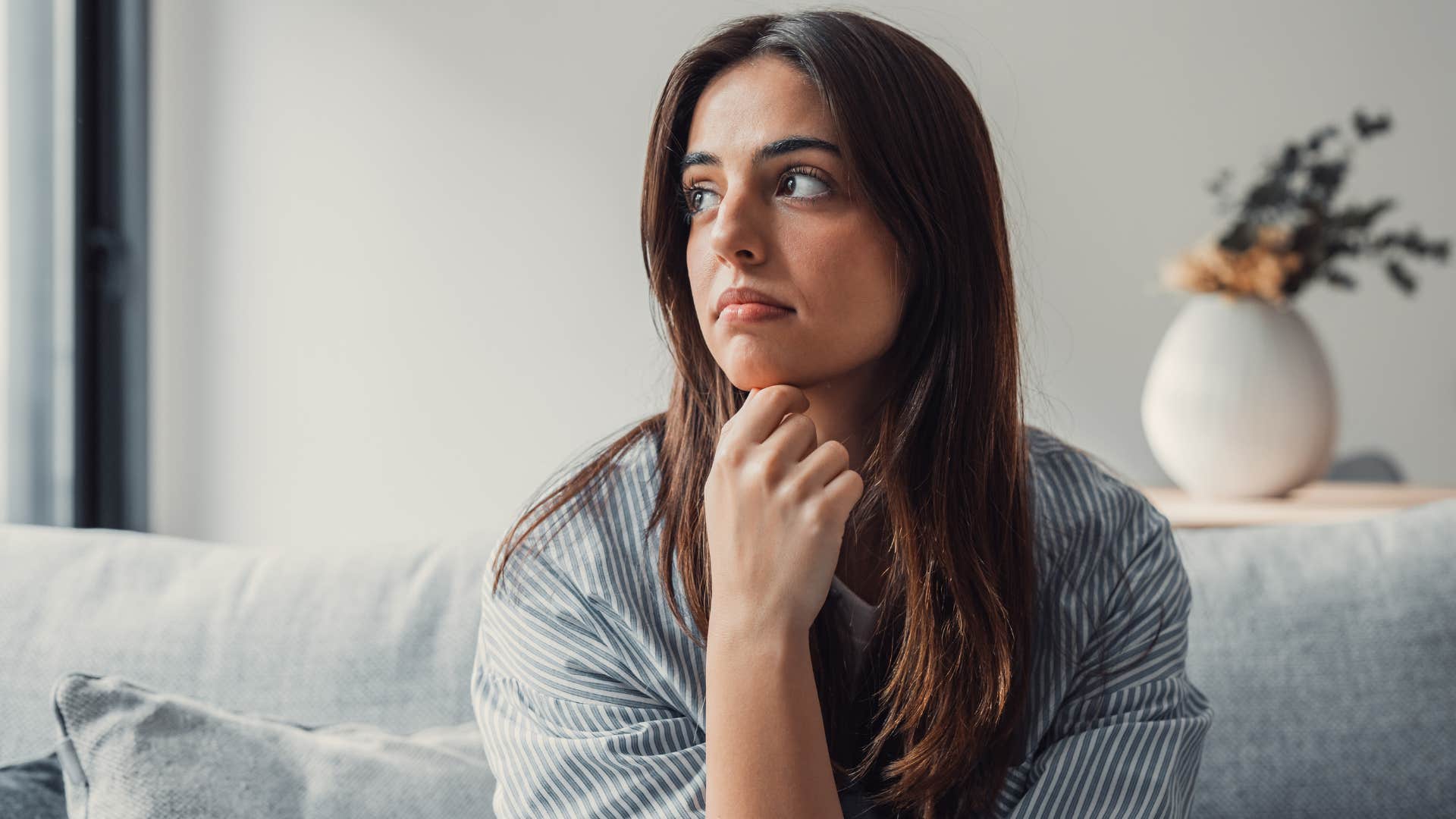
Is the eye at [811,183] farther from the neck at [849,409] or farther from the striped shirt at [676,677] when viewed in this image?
the striped shirt at [676,677]

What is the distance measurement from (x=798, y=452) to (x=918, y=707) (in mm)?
206

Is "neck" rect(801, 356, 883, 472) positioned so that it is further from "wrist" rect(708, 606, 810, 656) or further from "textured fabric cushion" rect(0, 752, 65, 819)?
"textured fabric cushion" rect(0, 752, 65, 819)

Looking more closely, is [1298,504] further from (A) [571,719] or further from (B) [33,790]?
(B) [33,790]

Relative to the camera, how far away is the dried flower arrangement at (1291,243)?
6.48ft

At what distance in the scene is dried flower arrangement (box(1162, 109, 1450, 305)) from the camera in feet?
6.48

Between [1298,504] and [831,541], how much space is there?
1.36m

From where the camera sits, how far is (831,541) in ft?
2.68

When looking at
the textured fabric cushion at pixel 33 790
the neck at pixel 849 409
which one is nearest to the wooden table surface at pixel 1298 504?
the neck at pixel 849 409

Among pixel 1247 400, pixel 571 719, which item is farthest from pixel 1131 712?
pixel 1247 400

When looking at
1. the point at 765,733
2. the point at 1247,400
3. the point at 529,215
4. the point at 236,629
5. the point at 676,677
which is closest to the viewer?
the point at 765,733

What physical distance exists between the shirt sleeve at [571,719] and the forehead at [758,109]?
1.14 feet

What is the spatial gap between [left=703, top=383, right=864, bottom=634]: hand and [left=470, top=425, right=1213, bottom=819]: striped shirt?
4.2 inches

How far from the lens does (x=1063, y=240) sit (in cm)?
250

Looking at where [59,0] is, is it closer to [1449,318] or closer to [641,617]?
[641,617]
